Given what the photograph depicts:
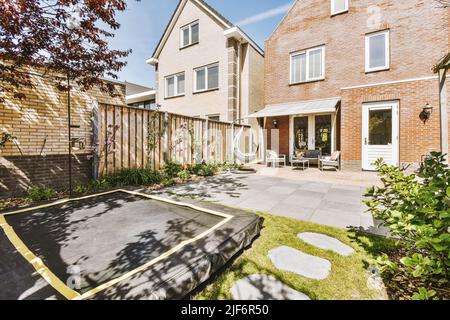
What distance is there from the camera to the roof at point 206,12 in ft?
45.1

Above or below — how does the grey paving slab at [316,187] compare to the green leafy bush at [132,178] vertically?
below

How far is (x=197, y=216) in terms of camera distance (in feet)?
12.9

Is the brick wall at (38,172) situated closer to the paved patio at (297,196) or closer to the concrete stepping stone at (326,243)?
the paved patio at (297,196)

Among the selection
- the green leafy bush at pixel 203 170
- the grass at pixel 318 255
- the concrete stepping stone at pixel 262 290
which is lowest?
the concrete stepping stone at pixel 262 290

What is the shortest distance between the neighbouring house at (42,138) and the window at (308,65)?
430 inches

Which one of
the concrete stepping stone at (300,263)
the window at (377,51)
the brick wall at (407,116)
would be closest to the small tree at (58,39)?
the concrete stepping stone at (300,263)

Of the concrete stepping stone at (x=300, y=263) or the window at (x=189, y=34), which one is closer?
the concrete stepping stone at (x=300, y=263)

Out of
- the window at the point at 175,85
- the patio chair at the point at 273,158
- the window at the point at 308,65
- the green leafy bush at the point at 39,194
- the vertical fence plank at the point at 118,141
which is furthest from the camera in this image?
the window at the point at 175,85

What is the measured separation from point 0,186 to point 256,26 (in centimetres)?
1674

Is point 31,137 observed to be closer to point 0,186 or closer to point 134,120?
point 0,186

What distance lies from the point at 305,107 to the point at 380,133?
357 cm

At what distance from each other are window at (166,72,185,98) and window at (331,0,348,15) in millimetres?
10057
